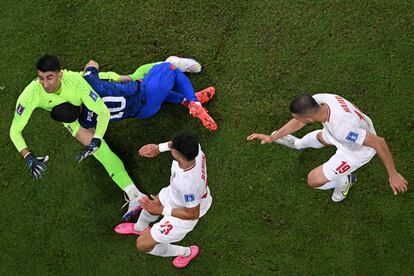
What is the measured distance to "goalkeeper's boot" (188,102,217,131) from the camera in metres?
6.88

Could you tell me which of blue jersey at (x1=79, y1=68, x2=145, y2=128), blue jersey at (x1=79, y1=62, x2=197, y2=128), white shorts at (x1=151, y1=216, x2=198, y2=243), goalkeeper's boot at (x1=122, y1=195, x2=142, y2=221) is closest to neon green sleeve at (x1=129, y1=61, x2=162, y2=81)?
blue jersey at (x1=79, y1=62, x2=197, y2=128)

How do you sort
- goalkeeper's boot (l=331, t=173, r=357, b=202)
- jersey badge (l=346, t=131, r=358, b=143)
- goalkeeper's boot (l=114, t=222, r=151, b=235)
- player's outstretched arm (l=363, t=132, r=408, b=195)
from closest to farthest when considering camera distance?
1. player's outstretched arm (l=363, t=132, r=408, b=195)
2. jersey badge (l=346, t=131, r=358, b=143)
3. goalkeeper's boot (l=331, t=173, r=357, b=202)
4. goalkeeper's boot (l=114, t=222, r=151, b=235)

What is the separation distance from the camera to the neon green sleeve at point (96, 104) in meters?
5.96

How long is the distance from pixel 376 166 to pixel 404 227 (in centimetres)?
83

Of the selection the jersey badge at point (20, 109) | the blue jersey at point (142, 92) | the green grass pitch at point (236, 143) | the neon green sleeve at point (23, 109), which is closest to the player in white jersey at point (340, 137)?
the green grass pitch at point (236, 143)

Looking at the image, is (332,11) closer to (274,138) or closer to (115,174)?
(274,138)

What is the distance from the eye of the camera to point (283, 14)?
291 inches

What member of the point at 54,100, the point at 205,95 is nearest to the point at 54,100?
the point at 54,100

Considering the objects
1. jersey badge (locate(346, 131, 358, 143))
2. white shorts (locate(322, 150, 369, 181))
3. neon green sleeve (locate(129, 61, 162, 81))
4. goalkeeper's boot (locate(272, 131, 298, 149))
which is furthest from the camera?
neon green sleeve (locate(129, 61, 162, 81))

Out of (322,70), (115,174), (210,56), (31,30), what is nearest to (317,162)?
(322,70)

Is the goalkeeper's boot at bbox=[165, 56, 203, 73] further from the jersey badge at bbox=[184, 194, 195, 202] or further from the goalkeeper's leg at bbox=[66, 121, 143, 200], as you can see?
the jersey badge at bbox=[184, 194, 195, 202]

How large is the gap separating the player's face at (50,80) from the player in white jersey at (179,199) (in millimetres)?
1203

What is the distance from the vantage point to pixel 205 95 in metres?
7.19

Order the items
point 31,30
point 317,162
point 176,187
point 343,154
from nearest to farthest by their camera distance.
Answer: point 176,187, point 343,154, point 317,162, point 31,30
